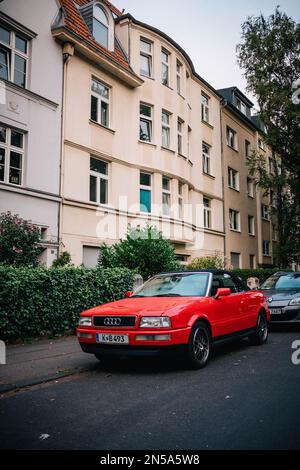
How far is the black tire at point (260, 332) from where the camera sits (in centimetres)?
897

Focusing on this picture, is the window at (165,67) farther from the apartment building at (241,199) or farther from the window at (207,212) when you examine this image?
the apartment building at (241,199)

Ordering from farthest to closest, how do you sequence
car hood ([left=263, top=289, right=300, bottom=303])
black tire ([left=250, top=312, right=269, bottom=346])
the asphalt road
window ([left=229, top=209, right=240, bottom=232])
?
window ([left=229, top=209, right=240, bottom=232]) < car hood ([left=263, top=289, right=300, bottom=303]) < black tire ([left=250, top=312, right=269, bottom=346]) < the asphalt road

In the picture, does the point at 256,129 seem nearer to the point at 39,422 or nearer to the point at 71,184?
the point at 71,184

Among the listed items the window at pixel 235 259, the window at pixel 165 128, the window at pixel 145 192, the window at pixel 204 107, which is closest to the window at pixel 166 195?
the window at pixel 145 192

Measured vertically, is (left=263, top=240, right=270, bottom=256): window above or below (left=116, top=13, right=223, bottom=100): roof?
below

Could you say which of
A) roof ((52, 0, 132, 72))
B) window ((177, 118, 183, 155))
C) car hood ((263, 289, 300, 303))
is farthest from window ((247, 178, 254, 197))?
car hood ((263, 289, 300, 303))

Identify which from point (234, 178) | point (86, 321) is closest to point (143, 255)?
point (86, 321)

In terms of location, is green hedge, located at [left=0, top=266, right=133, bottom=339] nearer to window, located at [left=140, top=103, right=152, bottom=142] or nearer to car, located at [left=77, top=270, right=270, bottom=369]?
car, located at [left=77, top=270, right=270, bottom=369]

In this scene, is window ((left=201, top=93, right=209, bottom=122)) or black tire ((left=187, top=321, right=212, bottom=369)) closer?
black tire ((left=187, top=321, right=212, bottom=369))

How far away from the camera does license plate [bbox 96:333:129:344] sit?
637 cm

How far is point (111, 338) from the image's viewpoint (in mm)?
6492

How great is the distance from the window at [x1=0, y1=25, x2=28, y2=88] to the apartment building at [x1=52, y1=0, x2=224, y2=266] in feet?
5.91

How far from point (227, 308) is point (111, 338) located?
2.40 meters
